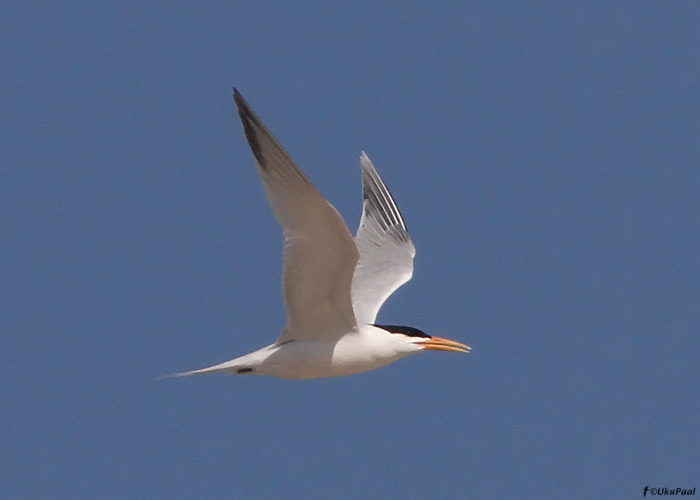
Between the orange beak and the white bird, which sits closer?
the white bird

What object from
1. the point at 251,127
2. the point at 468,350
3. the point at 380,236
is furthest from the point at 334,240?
the point at 380,236

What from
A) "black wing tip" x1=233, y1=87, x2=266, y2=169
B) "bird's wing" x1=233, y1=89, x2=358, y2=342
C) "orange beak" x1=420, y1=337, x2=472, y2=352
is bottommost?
"orange beak" x1=420, y1=337, x2=472, y2=352

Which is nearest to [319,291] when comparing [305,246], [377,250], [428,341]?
[305,246]

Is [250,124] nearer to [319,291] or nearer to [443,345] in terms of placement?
[319,291]

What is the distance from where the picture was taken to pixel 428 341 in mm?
10406

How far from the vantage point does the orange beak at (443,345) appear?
10391mm

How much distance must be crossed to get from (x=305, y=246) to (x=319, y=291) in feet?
1.78

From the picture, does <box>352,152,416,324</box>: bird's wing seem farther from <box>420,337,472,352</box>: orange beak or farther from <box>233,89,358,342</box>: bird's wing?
<box>233,89,358,342</box>: bird's wing

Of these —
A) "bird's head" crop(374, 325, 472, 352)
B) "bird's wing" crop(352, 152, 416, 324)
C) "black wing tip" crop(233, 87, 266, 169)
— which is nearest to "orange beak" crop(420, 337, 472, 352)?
"bird's head" crop(374, 325, 472, 352)

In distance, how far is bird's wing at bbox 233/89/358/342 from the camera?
342 inches

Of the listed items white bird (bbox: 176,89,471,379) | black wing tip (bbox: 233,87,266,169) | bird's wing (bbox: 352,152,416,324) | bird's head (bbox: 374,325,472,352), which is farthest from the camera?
bird's wing (bbox: 352,152,416,324)

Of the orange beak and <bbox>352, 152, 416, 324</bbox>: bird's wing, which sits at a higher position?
<bbox>352, 152, 416, 324</bbox>: bird's wing

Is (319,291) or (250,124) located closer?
(250,124)

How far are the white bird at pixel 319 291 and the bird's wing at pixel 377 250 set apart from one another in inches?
0.5
